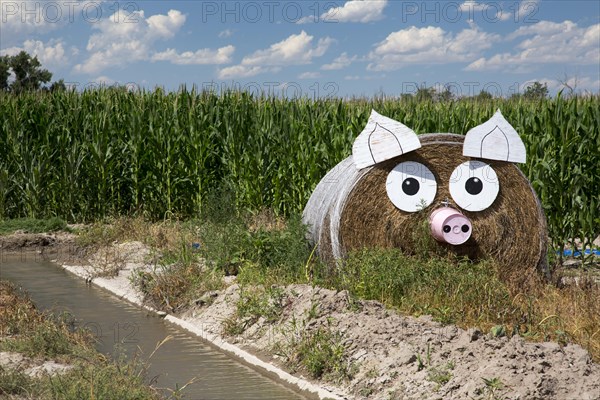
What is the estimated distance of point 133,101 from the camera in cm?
2048

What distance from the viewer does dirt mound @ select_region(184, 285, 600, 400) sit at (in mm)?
6641

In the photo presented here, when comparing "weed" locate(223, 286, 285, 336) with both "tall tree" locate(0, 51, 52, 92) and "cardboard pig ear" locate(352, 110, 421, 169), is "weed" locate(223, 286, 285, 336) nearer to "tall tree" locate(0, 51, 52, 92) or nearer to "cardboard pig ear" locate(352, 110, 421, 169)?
"cardboard pig ear" locate(352, 110, 421, 169)

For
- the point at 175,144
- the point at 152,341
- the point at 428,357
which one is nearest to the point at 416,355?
the point at 428,357

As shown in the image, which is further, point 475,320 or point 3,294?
point 3,294

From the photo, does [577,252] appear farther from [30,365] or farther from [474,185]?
[30,365]

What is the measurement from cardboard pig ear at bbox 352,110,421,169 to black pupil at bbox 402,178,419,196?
14.5 inches

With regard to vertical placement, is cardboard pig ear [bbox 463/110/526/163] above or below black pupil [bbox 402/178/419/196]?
above

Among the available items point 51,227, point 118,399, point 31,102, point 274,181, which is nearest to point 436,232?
point 118,399

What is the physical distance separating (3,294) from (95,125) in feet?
29.7

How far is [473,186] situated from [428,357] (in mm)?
4265

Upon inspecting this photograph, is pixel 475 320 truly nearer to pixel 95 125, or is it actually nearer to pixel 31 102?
pixel 95 125

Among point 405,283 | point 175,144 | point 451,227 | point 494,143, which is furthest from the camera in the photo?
point 175,144

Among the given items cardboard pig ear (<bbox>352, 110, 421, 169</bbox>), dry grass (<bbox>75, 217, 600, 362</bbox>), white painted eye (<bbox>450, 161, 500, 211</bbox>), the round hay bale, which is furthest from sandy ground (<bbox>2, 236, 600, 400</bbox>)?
white painted eye (<bbox>450, 161, 500, 211</bbox>)

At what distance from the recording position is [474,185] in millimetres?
11219
